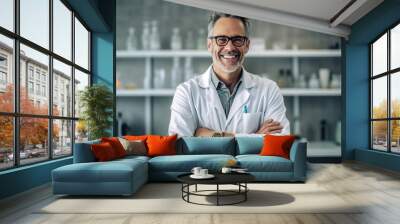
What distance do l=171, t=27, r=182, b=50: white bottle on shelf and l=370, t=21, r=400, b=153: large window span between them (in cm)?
414

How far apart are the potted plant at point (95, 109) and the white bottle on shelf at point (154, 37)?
156 centimetres

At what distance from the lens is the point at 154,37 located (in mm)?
8617

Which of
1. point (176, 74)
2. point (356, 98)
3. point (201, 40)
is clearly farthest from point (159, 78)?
point (356, 98)

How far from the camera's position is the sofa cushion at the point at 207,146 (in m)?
6.71

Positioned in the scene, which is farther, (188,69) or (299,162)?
(188,69)

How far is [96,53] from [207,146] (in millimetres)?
3466

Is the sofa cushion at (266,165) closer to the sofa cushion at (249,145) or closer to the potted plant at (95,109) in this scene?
the sofa cushion at (249,145)

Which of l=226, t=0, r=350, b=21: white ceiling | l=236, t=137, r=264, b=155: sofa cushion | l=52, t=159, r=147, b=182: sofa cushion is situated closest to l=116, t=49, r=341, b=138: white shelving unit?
l=226, t=0, r=350, b=21: white ceiling

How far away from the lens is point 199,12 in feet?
28.1

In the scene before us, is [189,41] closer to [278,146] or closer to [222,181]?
[278,146]

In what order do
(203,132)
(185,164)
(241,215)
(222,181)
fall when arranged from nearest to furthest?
(241,215), (222,181), (185,164), (203,132)

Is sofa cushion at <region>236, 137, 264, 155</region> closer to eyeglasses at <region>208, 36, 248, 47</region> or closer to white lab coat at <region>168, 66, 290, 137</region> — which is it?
white lab coat at <region>168, 66, 290, 137</region>

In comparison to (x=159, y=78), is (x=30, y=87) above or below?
below

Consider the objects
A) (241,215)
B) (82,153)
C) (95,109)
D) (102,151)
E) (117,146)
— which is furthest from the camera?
(95,109)
